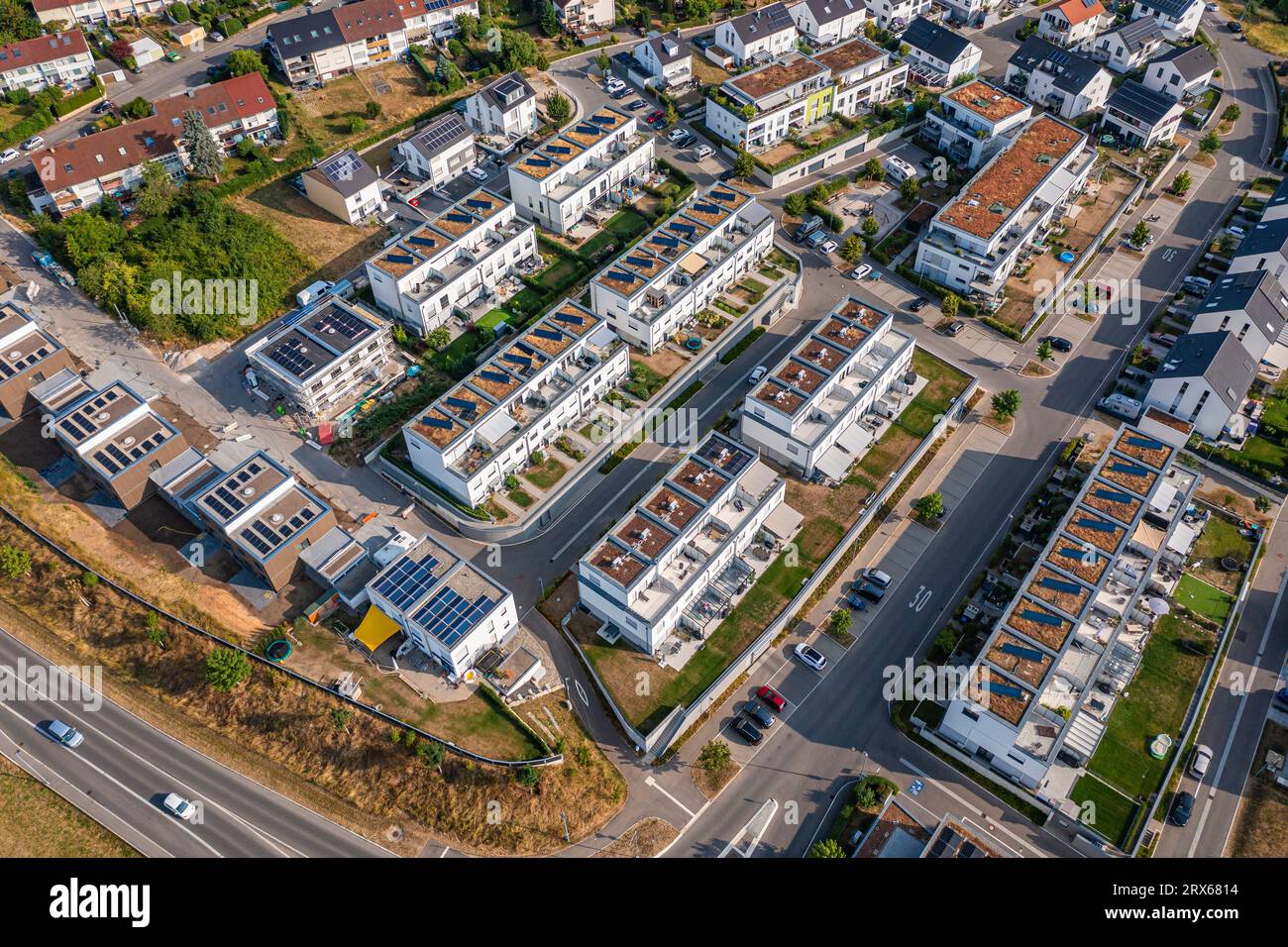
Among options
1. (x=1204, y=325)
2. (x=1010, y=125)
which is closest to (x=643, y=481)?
(x=1204, y=325)

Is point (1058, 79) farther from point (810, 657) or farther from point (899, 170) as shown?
point (810, 657)

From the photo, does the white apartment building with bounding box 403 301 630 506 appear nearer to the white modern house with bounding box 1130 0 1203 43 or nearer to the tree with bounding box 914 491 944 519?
the tree with bounding box 914 491 944 519

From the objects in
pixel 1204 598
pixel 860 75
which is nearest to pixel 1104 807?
pixel 1204 598

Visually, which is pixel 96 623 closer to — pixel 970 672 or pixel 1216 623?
pixel 970 672

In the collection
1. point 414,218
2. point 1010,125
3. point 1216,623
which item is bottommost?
point 1216,623

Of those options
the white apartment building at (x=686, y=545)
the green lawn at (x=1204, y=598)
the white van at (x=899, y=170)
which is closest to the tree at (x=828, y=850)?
the white apartment building at (x=686, y=545)

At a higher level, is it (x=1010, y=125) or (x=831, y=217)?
(x=1010, y=125)
